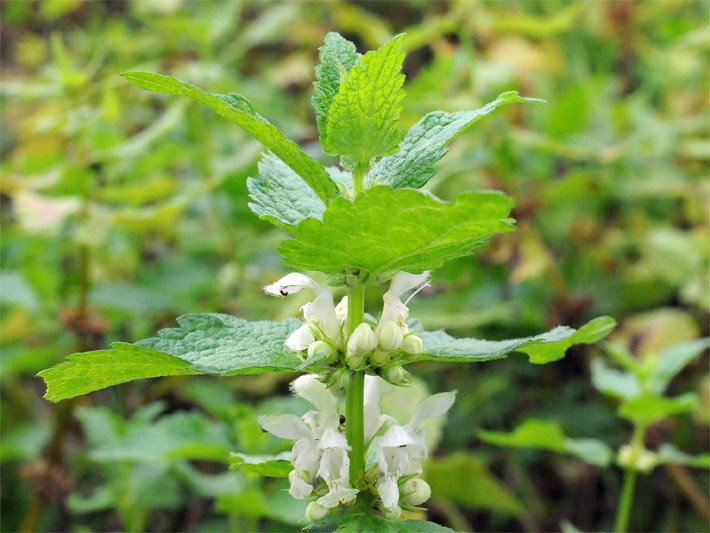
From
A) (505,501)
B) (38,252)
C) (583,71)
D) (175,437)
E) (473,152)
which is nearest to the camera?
(175,437)

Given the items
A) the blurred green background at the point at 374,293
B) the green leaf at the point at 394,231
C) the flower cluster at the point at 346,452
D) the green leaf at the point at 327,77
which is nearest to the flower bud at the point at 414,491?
the flower cluster at the point at 346,452

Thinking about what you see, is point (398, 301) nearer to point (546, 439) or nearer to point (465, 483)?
point (546, 439)

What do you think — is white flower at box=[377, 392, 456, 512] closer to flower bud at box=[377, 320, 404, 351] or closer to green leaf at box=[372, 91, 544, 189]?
flower bud at box=[377, 320, 404, 351]

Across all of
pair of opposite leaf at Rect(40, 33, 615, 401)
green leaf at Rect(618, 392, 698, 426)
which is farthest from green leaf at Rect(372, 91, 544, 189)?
green leaf at Rect(618, 392, 698, 426)

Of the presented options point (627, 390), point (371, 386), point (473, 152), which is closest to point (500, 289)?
point (473, 152)

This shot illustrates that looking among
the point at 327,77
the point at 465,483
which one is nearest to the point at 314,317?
the point at 327,77

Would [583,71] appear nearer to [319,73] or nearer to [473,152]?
[473,152]

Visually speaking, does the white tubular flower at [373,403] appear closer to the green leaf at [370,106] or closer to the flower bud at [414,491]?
the flower bud at [414,491]

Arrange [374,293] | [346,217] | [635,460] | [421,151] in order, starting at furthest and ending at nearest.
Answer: [374,293] → [635,460] → [421,151] → [346,217]
